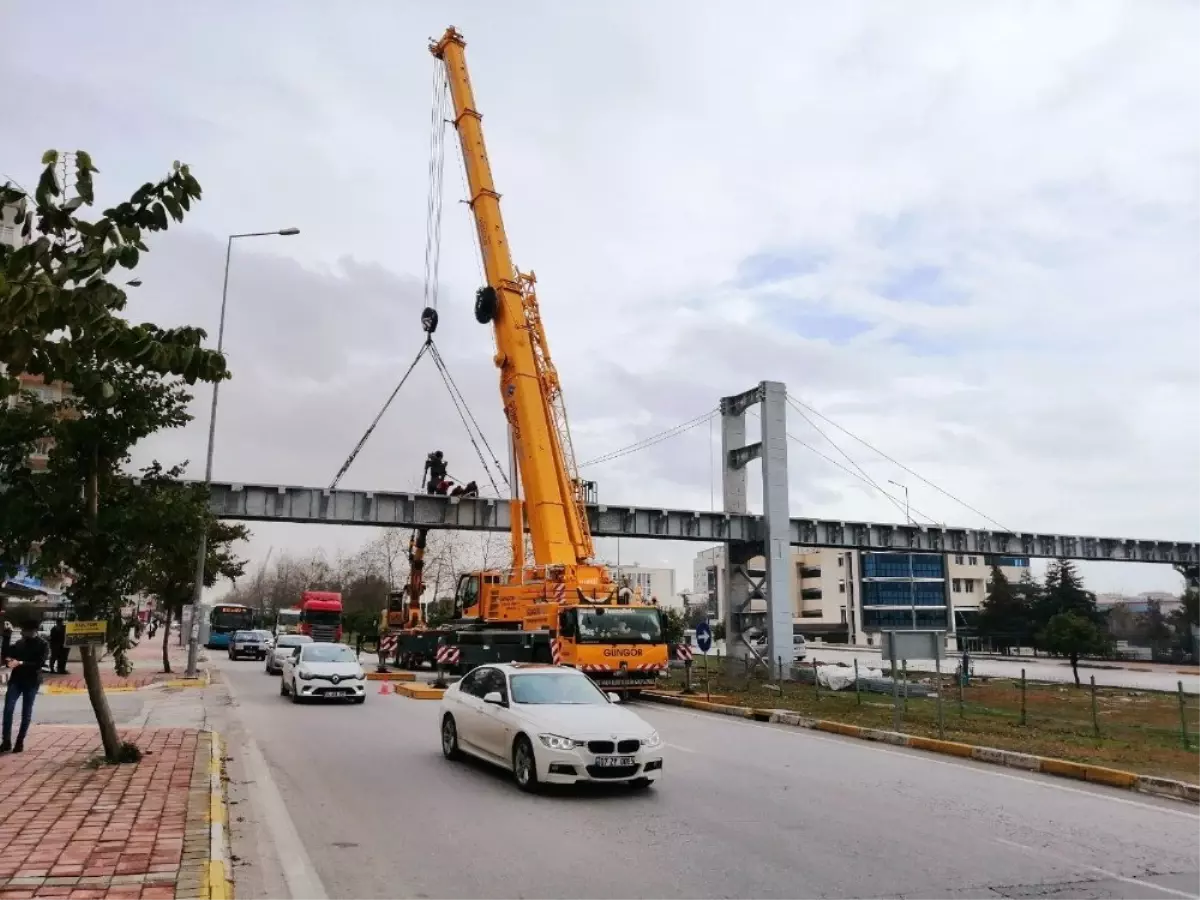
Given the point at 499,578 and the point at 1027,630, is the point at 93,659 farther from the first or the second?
the point at 1027,630

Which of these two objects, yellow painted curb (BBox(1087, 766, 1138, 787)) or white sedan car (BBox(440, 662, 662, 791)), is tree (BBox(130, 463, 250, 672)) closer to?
white sedan car (BBox(440, 662, 662, 791))

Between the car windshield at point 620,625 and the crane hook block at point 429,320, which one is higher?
the crane hook block at point 429,320

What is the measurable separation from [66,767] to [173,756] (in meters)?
1.22

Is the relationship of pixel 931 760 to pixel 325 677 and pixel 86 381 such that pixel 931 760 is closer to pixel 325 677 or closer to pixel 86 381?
pixel 86 381

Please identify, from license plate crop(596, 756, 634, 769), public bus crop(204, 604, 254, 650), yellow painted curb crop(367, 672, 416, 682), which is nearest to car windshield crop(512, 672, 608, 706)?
license plate crop(596, 756, 634, 769)

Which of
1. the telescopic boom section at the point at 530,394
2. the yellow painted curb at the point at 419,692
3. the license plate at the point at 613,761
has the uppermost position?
the telescopic boom section at the point at 530,394

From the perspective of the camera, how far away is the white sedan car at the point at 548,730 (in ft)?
32.1

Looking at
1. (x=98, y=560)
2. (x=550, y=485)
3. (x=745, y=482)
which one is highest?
(x=745, y=482)

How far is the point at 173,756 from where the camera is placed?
1156cm

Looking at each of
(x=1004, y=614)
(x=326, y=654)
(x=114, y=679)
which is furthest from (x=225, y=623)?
(x=1004, y=614)

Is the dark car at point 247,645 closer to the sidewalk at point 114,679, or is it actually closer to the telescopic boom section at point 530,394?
the sidewalk at point 114,679

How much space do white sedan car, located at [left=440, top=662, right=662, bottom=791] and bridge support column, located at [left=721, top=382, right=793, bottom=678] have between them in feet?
85.8

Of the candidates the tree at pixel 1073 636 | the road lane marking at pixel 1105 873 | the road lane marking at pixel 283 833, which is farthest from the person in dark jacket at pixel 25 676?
the tree at pixel 1073 636

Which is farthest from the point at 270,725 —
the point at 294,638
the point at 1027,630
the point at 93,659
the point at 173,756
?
the point at 1027,630
